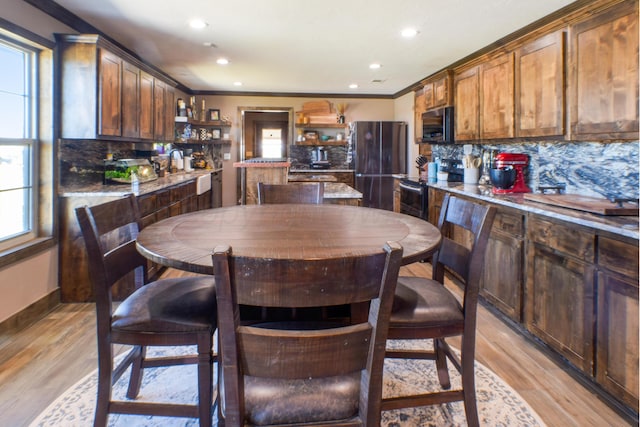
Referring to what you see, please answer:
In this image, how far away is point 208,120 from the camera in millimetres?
7188

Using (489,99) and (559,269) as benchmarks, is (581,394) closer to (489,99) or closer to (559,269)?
(559,269)

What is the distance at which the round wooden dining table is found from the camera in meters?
1.27

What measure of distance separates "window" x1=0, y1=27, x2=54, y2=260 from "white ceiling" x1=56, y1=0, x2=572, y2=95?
0.59 m

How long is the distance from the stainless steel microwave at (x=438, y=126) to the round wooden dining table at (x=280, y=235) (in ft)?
8.51

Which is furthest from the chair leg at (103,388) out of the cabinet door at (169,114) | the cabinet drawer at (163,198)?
the cabinet door at (169,114)

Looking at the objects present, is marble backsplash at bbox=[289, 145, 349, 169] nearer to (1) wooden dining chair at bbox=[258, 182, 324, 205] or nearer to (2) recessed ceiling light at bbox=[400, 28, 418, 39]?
(2) recessed ceiling light at bbox=[400, 28, 418, 39]

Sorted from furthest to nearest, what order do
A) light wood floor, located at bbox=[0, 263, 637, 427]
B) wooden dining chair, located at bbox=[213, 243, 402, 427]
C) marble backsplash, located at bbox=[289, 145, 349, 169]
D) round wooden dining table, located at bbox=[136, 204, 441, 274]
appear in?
marble backsplash, located at bbox=[289, 145, 349, 169] → light wood floor, located at bbox=[0, 263, 637, 427] → round wooden dining table, located at bbox=[136, 204, 441, 274] → wooden dining chair, located at bbox=[213, 243, 402, 427]

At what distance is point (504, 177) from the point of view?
3186 millimetres

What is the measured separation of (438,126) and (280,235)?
3605mm

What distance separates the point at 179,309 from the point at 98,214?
1.53 ft

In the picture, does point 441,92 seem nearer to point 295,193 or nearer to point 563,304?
point 295,193

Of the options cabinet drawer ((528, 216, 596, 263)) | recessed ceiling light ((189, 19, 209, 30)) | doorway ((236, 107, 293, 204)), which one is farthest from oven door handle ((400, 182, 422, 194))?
doorway ((236, 107, 293, 204))

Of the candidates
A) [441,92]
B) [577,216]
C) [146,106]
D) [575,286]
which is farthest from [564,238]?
[146,106]

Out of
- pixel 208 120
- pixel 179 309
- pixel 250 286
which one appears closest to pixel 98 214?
pixel 179 309
